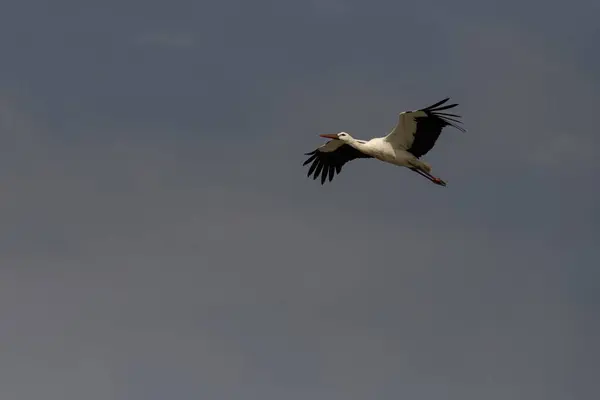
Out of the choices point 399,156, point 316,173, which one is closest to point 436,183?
point 399,156

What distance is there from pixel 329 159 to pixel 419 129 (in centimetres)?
762

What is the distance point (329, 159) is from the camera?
243 feet

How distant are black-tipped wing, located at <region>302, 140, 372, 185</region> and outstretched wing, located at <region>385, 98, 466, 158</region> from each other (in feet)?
17.4

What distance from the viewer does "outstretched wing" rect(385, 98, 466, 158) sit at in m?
66.2

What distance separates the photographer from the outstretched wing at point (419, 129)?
217ft

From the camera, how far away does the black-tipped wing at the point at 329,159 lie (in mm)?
73438

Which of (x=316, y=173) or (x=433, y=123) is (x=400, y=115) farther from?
(x=316, y=173)

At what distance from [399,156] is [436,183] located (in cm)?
194

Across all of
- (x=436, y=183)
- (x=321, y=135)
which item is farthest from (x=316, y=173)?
(x=436, y=183)

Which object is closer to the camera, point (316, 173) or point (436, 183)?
point (436, 183)

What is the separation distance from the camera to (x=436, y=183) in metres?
68.6

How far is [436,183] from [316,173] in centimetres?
754

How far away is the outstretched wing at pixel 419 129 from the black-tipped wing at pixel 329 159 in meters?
5.30

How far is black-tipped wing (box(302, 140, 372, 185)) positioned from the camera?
2891 inches
